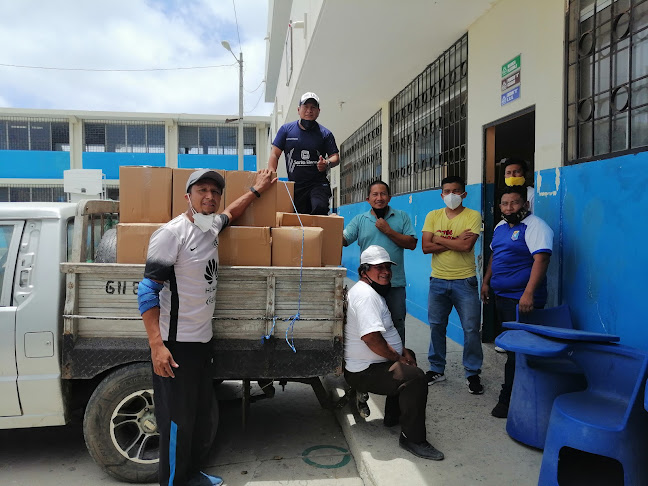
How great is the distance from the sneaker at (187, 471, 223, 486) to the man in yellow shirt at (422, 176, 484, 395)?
216 cm

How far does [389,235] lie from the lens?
4156mm

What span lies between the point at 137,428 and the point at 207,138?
2568 cm

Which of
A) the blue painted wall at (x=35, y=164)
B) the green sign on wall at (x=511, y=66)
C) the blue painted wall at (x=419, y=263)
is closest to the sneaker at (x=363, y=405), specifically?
the blue painted wall at (x=419, y=263)

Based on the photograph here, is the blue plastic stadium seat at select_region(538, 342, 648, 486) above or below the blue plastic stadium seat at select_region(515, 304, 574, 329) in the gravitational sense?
below

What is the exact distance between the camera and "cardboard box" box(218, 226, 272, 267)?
9.78 ft

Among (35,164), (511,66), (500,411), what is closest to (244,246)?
(500,411)

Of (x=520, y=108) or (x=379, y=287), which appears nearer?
(x=379, y=287)

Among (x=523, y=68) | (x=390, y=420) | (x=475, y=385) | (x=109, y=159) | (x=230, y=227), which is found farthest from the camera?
(x=109, y=159)

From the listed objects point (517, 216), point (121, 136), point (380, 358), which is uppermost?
point (121, 136)

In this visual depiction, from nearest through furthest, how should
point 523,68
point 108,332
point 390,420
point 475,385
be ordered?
point 108,332
point 390,420
point 475,385
point 523,68

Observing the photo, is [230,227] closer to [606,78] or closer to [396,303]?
[396,303]


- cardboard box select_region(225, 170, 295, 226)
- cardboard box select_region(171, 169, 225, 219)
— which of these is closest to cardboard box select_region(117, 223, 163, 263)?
cardboard box select_region(171, 169, 225, 219)

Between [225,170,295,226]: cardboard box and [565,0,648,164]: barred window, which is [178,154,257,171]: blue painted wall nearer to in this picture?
[565,0,648,164]: barred window

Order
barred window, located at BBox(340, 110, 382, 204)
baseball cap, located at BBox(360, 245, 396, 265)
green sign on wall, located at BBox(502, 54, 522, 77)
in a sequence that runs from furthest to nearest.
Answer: barred window, located at BBox(340, 110, 382, 204) → green sign on wall, located at BBox(502, 54, 522, 77) → baseball cap, located at BBox(360, 245, 396, 265)
